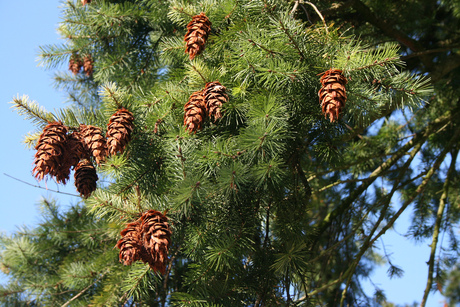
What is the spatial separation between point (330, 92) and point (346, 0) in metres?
1.18

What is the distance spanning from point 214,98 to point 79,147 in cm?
43

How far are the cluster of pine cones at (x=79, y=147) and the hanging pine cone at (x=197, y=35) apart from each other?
1.14 feet

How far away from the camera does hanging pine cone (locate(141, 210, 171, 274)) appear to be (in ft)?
3.83

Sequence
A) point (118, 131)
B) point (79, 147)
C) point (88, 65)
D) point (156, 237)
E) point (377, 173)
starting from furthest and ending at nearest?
point (88, 65) < point (377, 173) < point (79, 147) < point (118, 131) < point (156, 237)

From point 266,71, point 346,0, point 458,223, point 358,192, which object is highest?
point 346,0

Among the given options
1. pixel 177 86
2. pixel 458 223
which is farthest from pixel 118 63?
pixel 458 223

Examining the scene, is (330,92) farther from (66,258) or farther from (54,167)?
(66,258)

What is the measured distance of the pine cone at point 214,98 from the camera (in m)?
1.32

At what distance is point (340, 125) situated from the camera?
1.52 m

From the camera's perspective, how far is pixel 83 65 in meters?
2.73

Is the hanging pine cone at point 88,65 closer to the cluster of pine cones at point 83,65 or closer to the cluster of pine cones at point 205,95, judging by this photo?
the cluster of pine cones at point 83,65

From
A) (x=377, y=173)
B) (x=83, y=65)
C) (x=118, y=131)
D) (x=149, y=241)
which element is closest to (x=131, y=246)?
(x=149, y=241)

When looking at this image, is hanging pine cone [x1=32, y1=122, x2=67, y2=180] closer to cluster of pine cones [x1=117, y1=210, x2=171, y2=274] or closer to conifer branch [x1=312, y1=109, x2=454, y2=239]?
cluster of pine cones [x1=117, y1=210, x2=171, y2=274]

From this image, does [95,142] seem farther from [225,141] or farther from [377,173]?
[377,173]
